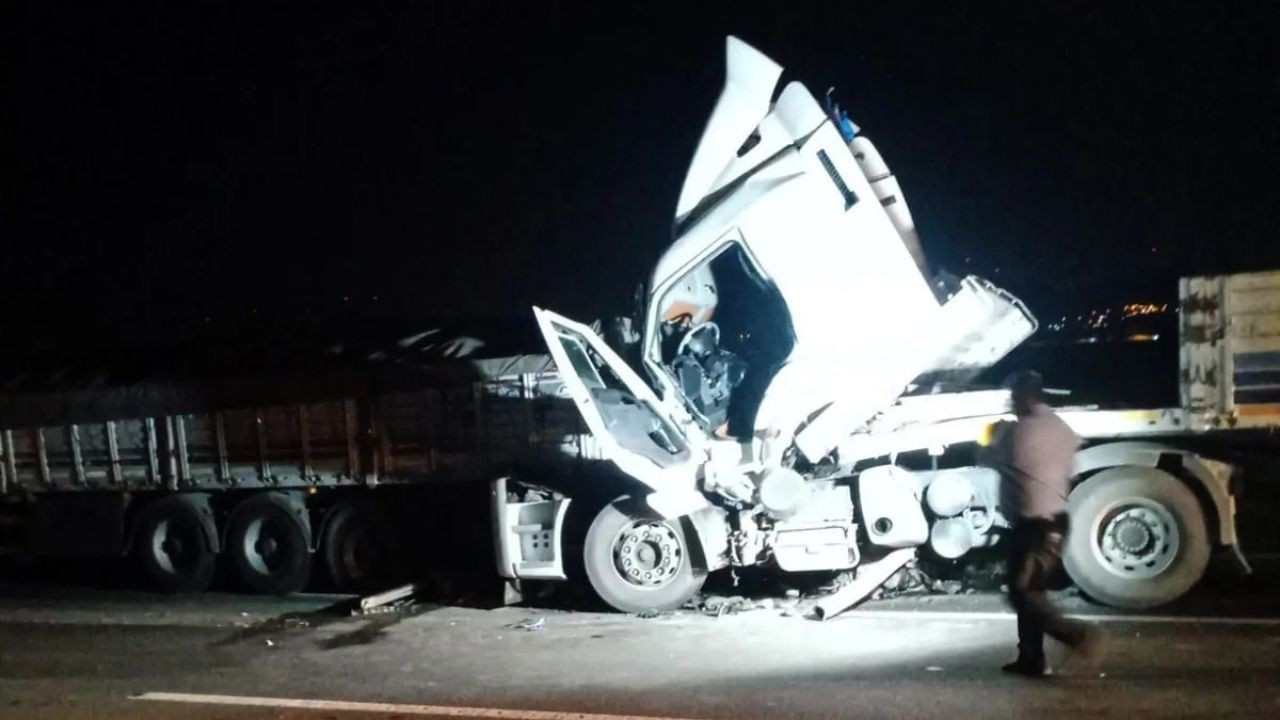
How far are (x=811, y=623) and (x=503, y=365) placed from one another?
3.69 metres

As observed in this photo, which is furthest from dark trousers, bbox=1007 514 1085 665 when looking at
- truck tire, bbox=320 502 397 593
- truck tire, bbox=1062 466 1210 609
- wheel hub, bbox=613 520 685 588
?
truck tire, bbox=320 502 397 593

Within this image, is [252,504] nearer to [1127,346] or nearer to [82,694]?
[82,694]

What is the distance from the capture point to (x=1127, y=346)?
949 centimetres

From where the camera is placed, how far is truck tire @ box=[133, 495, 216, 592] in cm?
1140

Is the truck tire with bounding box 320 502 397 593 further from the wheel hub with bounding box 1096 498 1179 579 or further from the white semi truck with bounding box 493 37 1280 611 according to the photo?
the wheel hub with bounding box 1096 498 1179 579

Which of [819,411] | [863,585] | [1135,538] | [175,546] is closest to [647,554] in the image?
[863,585]

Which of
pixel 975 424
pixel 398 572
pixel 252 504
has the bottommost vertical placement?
pixel 398 572

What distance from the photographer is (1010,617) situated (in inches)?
307

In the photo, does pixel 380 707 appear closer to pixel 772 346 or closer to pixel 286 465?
pixel 772 346

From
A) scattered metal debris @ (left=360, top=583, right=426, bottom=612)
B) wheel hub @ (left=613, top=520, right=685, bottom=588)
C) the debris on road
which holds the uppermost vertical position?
wheel hub @ (left=613, top=520, right=685, bottom=588)

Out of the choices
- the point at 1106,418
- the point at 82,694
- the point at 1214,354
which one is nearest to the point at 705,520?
the point at 1106,418

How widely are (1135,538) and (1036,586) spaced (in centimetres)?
226

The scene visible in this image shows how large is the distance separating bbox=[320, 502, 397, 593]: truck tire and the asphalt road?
1348mm

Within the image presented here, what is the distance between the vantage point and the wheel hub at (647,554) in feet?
28.8
